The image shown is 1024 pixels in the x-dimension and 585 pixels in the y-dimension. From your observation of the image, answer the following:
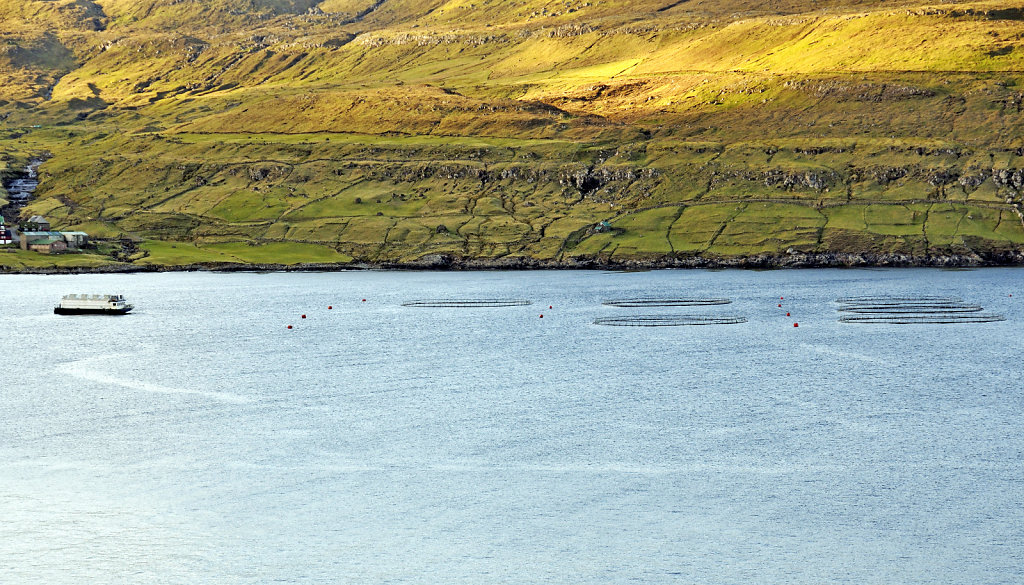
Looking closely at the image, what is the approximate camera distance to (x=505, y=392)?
99.4 metres

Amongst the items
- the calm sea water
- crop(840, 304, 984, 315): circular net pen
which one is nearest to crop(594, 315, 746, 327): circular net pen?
the calm sea water

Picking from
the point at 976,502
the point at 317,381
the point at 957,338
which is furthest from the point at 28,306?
the point at 976,502

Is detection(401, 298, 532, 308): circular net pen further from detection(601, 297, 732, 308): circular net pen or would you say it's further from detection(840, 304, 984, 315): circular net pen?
detection(840, 304, 984, 315): circular net pen

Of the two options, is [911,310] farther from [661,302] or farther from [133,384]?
[133,384]

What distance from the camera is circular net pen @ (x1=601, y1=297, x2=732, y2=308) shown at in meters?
177

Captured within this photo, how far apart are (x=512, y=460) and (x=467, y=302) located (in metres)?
110

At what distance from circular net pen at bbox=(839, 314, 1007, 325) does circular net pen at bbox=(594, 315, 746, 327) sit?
17185 mm

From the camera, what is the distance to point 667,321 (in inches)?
6137

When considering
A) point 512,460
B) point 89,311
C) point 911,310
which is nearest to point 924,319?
point 911,310

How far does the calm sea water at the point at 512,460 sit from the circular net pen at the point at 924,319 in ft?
51.7

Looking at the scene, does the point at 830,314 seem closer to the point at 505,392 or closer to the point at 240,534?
the point at 505,392

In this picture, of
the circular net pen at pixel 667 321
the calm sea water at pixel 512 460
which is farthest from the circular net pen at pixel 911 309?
the calm sea water at pixel 512 460

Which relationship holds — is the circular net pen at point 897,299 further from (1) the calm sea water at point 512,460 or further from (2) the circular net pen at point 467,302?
(2) the circular net pen at point 467,302

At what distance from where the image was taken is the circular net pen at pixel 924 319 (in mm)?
153375
